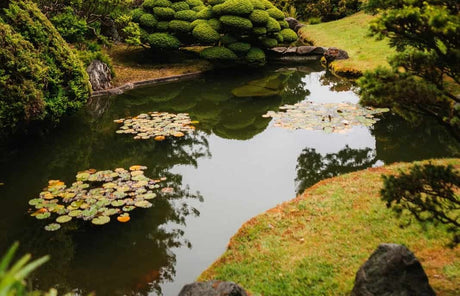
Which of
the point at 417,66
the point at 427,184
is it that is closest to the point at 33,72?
the point at 417,66

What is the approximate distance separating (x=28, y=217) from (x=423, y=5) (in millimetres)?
6897

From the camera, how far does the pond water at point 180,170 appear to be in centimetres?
595

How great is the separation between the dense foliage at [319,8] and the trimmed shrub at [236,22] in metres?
14.3

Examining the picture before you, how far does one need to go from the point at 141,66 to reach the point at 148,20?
2135 millimetres

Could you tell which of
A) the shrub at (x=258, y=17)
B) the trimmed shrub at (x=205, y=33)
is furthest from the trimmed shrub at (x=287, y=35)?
the trimmed shrub at (x=205, y=33)

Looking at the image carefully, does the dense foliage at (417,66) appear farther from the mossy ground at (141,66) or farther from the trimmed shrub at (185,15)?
the trimmed shrub at (185,15)

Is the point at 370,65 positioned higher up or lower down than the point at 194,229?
lower down

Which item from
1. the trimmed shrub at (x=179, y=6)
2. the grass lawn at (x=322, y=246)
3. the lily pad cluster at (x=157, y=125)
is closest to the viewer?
the grass lawn at (x=322, y=246)

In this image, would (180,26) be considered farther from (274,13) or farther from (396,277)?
(396,277)

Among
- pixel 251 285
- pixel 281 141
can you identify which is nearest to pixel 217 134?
pixel 281 141

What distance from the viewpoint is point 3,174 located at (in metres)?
8.70

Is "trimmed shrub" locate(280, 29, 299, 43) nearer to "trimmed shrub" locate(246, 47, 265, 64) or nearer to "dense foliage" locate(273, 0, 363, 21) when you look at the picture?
"trimmed shrub" locate(246, 47, 265, 64)

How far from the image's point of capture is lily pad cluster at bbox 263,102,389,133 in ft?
36.5

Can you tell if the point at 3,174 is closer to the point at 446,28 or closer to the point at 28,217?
the point at 28,217
